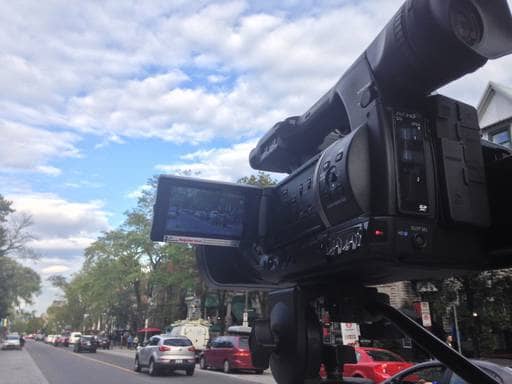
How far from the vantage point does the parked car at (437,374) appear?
468cm

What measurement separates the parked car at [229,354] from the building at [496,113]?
12797 millimetres

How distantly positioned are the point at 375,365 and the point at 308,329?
923 cm

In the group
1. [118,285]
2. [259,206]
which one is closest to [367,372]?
[259,206]

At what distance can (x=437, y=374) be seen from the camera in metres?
5.45

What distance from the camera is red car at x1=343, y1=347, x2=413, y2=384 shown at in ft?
34.7

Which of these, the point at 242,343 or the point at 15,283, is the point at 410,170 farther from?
the point at 15,283

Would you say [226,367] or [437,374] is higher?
[437,374]

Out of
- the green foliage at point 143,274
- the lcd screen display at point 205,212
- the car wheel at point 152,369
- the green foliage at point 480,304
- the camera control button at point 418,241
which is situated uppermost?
the green foliage at point 143,274

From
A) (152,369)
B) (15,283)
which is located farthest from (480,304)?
(15,283)

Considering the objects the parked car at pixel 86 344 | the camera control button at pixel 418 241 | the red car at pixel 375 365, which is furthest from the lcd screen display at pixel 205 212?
the parked car at pixel 86 344

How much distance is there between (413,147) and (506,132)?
2056cm

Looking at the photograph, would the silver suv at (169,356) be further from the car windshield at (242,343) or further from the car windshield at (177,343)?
the car windshield at (242,343)

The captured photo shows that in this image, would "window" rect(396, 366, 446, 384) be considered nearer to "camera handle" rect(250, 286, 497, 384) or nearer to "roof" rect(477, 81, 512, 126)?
"camera handle" rect(250, 286, 497, 384)

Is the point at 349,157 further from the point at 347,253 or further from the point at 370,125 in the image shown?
the point at 347,253
